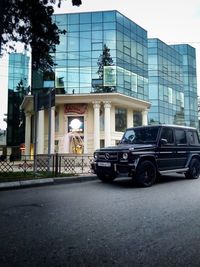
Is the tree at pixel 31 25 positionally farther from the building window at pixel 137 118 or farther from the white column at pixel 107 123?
the building window at pixel 137 118

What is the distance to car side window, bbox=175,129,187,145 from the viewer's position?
37.3 ft

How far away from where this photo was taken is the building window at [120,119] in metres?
33.2

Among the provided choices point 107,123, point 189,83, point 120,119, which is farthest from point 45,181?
point 189,83

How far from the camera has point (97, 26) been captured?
33406 mm

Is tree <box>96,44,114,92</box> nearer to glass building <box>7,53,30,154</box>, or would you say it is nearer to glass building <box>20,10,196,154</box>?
glass building <box>20,10,196,154</box>

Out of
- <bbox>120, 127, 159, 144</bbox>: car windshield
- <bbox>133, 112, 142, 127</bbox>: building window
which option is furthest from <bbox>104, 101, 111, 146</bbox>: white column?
<bbox>120, 127, 159, 144</bbox>: car windshield

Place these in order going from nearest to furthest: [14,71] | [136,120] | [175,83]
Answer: [136,120]
[14,71]
[175,83]

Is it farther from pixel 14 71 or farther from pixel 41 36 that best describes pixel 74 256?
pixel 14 71

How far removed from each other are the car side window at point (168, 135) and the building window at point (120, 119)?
22048 mm

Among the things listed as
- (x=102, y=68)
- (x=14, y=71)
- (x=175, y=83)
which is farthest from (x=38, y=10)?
(x=175, y=83)

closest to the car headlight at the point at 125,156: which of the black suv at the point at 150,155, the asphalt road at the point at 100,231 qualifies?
the black suv at the point at 150,155

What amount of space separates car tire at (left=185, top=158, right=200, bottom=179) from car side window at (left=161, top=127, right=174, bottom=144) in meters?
1.61

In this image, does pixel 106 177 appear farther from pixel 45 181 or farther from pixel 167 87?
pixel 167 87

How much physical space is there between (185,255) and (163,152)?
717 cm
